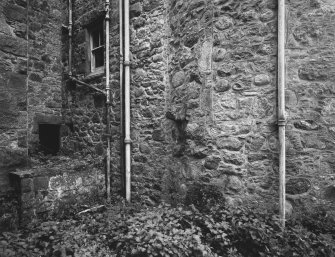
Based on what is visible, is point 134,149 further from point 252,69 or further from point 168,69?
point 252,69

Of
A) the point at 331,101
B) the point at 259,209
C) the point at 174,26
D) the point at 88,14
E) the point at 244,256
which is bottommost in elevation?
the point at 244,256

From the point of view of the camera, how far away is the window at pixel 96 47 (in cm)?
574

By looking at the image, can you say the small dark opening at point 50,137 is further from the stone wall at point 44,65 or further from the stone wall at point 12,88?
the stone wall at point 12,88

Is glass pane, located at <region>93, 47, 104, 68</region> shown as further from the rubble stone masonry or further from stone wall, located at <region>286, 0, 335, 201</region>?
stone wall, located at <region>286, 0, 335, 201</region>

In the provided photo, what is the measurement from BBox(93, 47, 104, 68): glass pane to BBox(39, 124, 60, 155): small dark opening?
2046mm

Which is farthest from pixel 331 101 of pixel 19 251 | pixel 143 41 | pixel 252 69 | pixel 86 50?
pixel 86 50

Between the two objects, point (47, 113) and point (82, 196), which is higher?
point (47, 113)

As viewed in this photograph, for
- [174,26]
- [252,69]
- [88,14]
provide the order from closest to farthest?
[252,69] < [174,26] < [88,14]

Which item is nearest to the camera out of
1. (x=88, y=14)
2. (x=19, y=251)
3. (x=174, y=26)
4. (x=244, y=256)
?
(x=19, y=251)

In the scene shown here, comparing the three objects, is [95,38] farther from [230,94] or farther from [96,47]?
[230,94]

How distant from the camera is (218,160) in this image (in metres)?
3.56

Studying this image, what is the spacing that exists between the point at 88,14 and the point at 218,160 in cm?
483

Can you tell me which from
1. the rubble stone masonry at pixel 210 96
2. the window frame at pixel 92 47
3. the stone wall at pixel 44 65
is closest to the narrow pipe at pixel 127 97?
the rubble stone masonry at pixel 210 96

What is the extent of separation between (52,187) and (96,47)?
3601 millimetres
